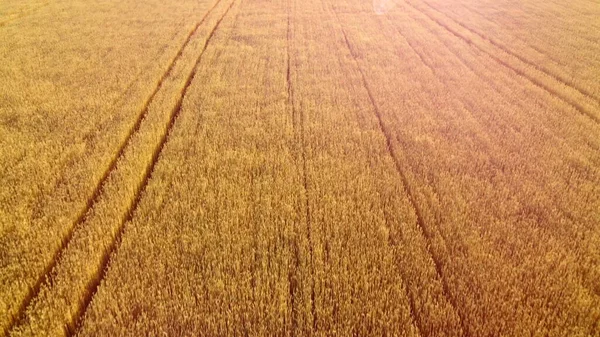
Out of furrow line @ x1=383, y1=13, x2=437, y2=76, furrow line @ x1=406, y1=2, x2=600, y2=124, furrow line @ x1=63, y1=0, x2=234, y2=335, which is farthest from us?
furrow line @ x1=383, y1=13, x2=437, y2=76

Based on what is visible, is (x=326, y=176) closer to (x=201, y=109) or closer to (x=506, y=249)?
(x=506, y=249)

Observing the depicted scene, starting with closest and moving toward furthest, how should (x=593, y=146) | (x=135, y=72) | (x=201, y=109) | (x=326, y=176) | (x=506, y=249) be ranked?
(x=506, y=249), (x=326, y=176), (x=593, y=146), (x=201, y=109), (x=135, y=72)

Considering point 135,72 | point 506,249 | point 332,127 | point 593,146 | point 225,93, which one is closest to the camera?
point 506,249

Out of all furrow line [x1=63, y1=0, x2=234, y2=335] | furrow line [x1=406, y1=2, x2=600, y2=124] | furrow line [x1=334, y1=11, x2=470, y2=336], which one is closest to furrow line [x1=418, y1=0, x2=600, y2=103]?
furrow line [x1=406, y1=2, x2=600, y2=124]

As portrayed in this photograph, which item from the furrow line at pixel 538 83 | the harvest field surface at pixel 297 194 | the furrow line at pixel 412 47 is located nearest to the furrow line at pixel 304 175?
the harvest field surface at pixel 297 194

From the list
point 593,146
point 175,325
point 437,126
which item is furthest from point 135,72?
point 593,146

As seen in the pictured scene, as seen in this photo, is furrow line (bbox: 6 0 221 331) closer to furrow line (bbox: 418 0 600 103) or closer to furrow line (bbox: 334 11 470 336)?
furrow line (bbox: 334 11 470 336)

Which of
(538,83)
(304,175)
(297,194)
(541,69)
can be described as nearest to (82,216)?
(297,194)

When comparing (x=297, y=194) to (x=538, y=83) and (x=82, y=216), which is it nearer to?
(x=82, y=216)
